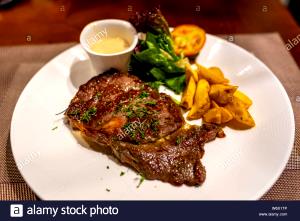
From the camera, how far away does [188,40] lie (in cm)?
380

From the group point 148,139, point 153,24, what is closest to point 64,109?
point 148,139

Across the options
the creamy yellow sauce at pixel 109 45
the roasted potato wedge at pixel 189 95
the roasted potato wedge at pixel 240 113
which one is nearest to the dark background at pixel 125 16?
the creamy yellow sauce at pixel 109 45

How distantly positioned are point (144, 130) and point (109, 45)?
1184 mm

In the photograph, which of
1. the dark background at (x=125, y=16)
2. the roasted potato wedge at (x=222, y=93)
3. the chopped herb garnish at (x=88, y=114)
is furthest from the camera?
the dark background at (x=125, y=16)

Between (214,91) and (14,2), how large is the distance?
3.66 metres

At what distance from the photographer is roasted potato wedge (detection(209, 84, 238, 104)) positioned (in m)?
3.01

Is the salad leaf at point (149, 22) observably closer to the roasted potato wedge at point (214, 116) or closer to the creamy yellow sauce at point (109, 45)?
the creamy yellow sauce at point (109, 45)

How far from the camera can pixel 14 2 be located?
5.26m

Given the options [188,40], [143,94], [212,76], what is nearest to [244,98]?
[212,76]

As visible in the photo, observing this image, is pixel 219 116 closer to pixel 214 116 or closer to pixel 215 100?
pixel 214 116

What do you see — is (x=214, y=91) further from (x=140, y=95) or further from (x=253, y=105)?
(x=140, y=95)

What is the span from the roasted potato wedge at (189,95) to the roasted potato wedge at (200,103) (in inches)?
1.6

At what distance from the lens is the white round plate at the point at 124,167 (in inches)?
99.7

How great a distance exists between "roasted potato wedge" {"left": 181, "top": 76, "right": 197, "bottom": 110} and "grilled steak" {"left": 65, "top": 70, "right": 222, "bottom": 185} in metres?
0.15
